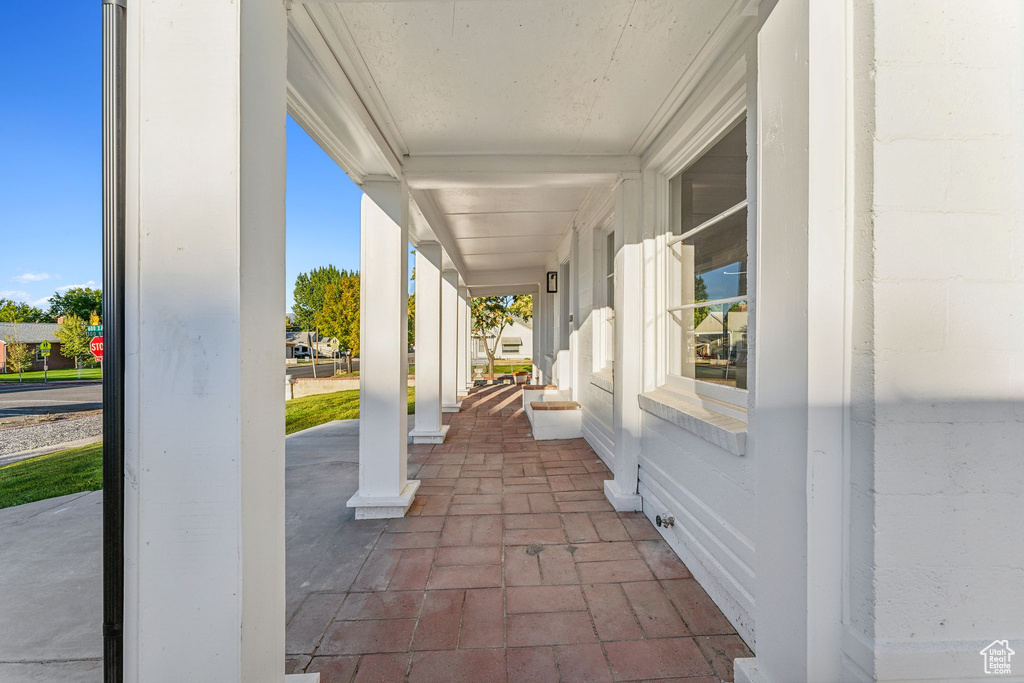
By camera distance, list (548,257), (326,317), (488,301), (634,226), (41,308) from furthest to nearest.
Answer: (41,308), (326,317), (488,301), (548,257), (634,226)

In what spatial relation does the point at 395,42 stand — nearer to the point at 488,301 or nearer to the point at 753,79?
the point at 753,79


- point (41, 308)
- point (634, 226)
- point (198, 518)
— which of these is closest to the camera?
point (198, 518)

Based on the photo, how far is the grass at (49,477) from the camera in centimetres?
391

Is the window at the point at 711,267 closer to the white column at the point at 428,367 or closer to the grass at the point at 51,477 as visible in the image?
the white column at the point at 428,367

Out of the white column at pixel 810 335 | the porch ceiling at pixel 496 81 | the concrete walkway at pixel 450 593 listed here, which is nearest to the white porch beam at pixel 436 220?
the porch ceiling at pixel 496 81

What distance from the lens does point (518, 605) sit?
1.97m

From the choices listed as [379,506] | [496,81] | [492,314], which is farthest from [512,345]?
[496,81]

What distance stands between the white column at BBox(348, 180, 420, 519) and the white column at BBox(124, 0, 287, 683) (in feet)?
6.18

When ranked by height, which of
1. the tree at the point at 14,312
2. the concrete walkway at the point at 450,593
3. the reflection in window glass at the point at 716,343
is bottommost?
the concrete walkway at the point at 450,593

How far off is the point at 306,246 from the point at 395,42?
34.8 meters

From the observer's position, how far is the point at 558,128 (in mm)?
2635

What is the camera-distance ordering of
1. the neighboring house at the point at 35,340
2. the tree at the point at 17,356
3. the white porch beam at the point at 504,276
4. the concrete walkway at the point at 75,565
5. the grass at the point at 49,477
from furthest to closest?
the neighboring house at the point at 35,340 < the tree at the point at 17,356 < the white porch beam at the point at 504,276 < the grass at the point at 49,477 < the concrete walkway at the point at 75,565

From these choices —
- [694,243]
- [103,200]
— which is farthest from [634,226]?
[103,200]

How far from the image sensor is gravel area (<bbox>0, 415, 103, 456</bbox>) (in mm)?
8453
